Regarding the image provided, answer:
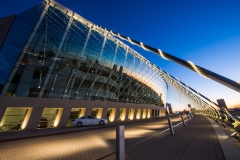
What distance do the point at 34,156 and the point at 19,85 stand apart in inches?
524

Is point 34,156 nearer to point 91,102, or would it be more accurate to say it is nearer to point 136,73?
point 91,102

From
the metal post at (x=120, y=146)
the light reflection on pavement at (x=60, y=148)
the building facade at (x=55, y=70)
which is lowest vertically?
the light reflection on pavement at (x=60, y=148)

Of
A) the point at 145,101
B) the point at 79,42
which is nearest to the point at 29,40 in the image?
the point at 79,42

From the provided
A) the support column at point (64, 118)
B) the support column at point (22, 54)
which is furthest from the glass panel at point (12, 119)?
the support column at point (64, 118)

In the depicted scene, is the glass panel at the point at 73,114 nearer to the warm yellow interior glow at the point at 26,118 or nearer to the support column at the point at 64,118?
the support column at the point at 64,118

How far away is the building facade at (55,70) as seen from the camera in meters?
16.3

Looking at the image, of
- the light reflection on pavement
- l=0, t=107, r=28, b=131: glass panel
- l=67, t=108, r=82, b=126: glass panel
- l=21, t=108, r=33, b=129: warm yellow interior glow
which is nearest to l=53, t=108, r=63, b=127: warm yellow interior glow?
l=67, t=108, r=82, b=126: glass panel

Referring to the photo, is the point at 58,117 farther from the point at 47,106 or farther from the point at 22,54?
the point at 22,54

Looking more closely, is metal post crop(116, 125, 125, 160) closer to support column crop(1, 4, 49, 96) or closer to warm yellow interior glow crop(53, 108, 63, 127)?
warm yellow interior glow crop(53, 108, 63, 127)

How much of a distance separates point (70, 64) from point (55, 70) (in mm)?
2652

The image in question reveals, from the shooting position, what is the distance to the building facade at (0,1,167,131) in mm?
16281

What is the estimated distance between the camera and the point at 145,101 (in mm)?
44719

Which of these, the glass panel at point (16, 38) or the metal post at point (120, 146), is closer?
the metal post at point (120, 146)

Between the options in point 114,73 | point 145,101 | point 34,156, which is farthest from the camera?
point 145,101
